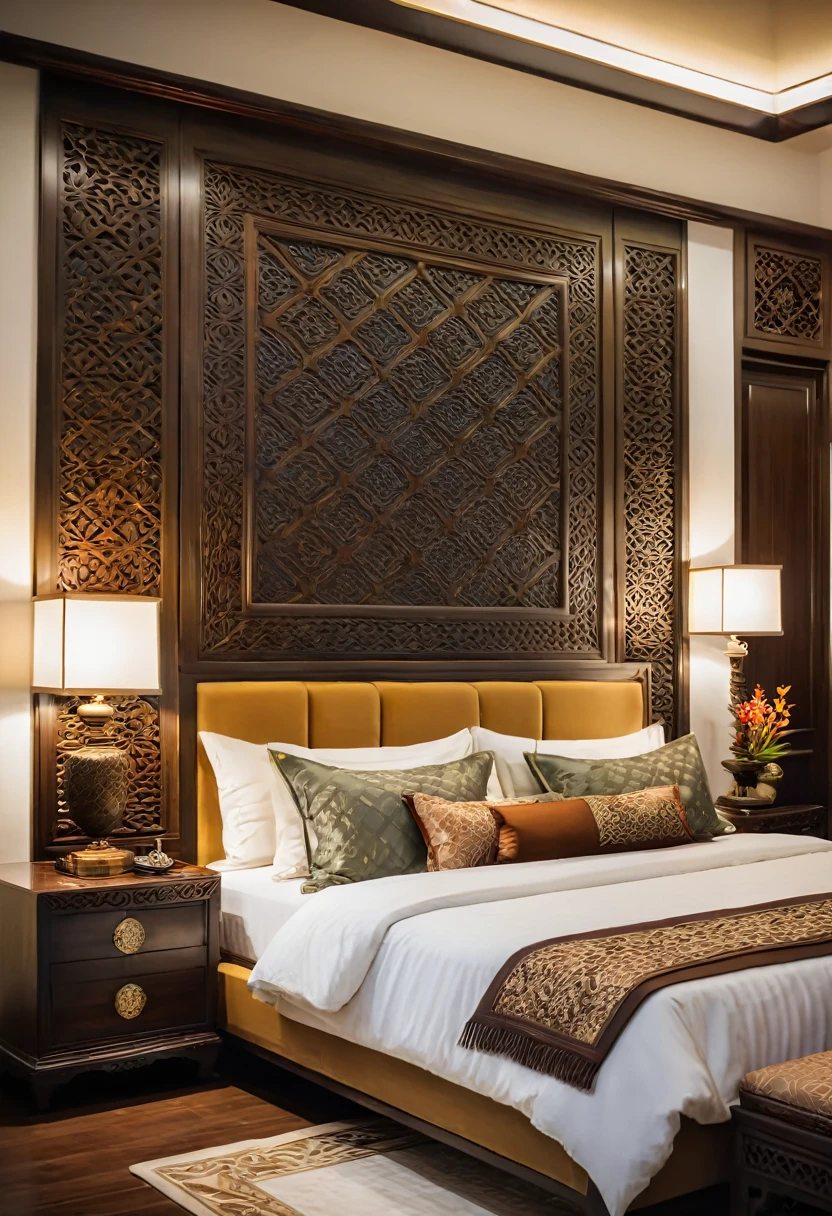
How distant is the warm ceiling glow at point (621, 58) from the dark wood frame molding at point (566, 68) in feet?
0.09

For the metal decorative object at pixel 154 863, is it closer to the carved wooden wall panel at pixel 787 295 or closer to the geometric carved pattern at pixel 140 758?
the geometric carved pattern at pixel 140 758

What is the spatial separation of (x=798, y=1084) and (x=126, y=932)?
186 cm

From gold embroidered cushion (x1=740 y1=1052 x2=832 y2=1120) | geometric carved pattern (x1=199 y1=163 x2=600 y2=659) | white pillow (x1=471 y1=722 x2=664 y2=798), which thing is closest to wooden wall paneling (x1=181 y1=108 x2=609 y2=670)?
geometric carved pattern (x1=199 y1=163 x2=600 y2=659)

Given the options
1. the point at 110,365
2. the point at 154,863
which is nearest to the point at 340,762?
the point at 154,863

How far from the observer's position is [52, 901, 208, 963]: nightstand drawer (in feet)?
11.1

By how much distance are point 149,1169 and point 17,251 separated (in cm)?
253

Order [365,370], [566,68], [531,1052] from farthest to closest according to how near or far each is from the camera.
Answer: [566,68]
[365,370]
[531,1052]

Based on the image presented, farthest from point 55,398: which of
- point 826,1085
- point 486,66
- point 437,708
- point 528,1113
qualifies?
point 826,1085

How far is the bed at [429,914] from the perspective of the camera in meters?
2.54

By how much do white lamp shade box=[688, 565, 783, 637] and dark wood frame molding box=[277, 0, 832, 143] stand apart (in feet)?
5.97

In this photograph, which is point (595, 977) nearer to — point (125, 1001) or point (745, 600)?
point (125, 1001)

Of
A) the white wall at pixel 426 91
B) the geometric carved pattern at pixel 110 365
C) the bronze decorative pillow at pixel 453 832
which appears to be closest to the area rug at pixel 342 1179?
the bronze decorative pillow at pixel 453 832

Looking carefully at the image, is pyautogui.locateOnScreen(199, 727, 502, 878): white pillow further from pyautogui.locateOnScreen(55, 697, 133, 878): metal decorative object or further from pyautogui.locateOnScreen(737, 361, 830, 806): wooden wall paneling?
pyautogui.locateOnScreen(737, 361, 830, 806): wooden wall paneling

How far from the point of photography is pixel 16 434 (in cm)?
377
